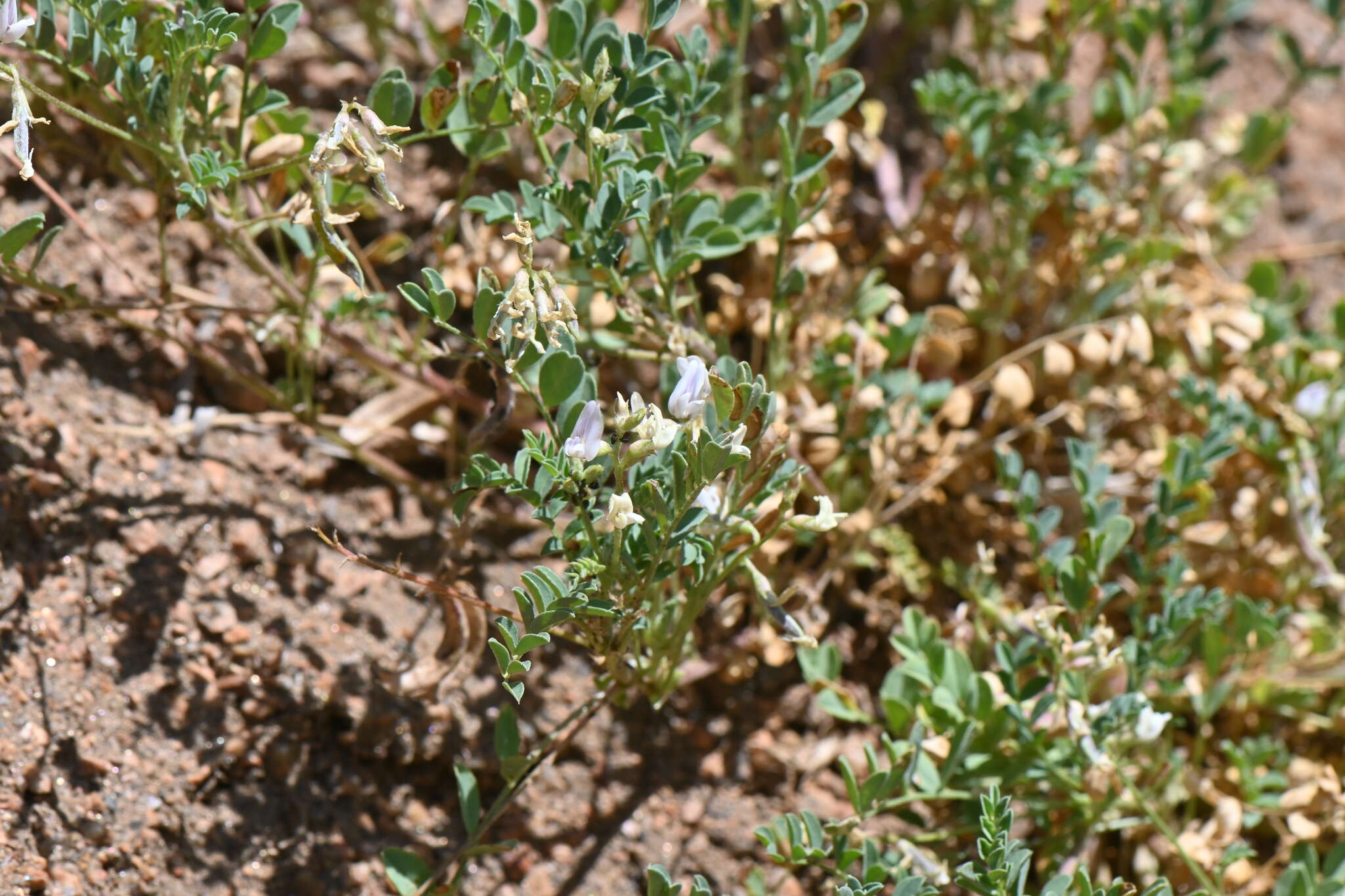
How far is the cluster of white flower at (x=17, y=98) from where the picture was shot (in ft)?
4.23

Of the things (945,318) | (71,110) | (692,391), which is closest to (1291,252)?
(945,318)

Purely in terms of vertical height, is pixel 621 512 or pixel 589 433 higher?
pixel 589 433

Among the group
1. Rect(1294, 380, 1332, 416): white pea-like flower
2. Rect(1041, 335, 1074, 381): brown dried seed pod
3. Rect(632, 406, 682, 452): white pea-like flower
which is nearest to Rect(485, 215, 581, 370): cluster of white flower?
Rect(632, 406, 682, 452): white pea-like flower

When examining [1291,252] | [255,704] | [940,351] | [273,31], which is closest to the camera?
[273,31]

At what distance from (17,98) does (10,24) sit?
14 centimetres

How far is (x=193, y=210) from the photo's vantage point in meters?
1.59

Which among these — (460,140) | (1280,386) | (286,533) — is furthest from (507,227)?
(1280,386)

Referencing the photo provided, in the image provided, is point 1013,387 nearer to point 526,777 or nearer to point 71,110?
point 526,777

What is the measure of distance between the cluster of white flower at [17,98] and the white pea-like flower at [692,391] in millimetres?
742

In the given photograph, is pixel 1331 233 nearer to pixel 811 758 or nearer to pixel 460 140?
pixel 811 758

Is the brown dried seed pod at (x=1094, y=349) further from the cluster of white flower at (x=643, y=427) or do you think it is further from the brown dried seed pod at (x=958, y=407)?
the cluster of white flower at (x=643, y=427)

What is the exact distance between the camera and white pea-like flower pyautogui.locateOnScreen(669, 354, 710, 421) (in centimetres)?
135

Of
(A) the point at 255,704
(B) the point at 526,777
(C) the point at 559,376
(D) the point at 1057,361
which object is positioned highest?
(D) the point at 1057,361

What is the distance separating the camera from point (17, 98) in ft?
4.25
